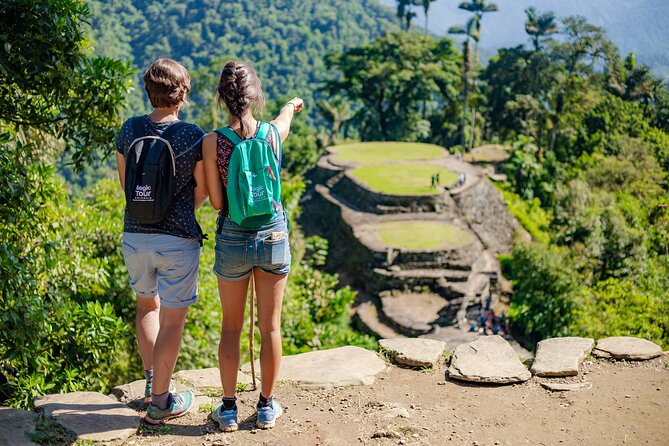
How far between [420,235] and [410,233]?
32 cm

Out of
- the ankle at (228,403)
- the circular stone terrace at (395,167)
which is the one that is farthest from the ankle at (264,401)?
the circular stone terrace at (395,167)

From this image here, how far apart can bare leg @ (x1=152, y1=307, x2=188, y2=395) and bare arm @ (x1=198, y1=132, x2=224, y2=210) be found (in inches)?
20.7

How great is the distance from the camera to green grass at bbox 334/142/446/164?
23688mm

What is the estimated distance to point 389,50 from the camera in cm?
3344

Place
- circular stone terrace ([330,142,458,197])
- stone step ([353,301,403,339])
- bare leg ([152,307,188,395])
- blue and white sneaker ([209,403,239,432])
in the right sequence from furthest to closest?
circular stone terrace ([330,142,458,197]) < stone step ([353,301,403,339]) < blue and white sneaker ([209,403,239,432]) < bare leg ([152,307,188,395])

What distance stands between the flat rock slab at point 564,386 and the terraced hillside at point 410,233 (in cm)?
975

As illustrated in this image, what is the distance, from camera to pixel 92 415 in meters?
3.19

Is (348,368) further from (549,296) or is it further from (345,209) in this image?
(345,209)

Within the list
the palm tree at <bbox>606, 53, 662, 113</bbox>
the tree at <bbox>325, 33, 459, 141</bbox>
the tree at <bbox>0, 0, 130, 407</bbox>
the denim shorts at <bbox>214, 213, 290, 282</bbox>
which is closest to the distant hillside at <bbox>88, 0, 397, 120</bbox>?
the tree at <bbox>325, 33, 459, 141</bbox>

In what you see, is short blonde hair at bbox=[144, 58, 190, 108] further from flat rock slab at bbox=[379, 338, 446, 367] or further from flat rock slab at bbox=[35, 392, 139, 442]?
flat rock slab at bbox=[379, 338, 446, 367]

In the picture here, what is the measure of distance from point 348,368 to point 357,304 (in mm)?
Answer: 12236

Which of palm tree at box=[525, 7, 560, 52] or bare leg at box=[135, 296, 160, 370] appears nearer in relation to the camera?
bare leg at box=[135, 296, 160, 370]

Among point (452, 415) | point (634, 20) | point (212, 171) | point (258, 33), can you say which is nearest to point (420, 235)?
point (634, 20)

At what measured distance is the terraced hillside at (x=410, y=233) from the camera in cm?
1528
